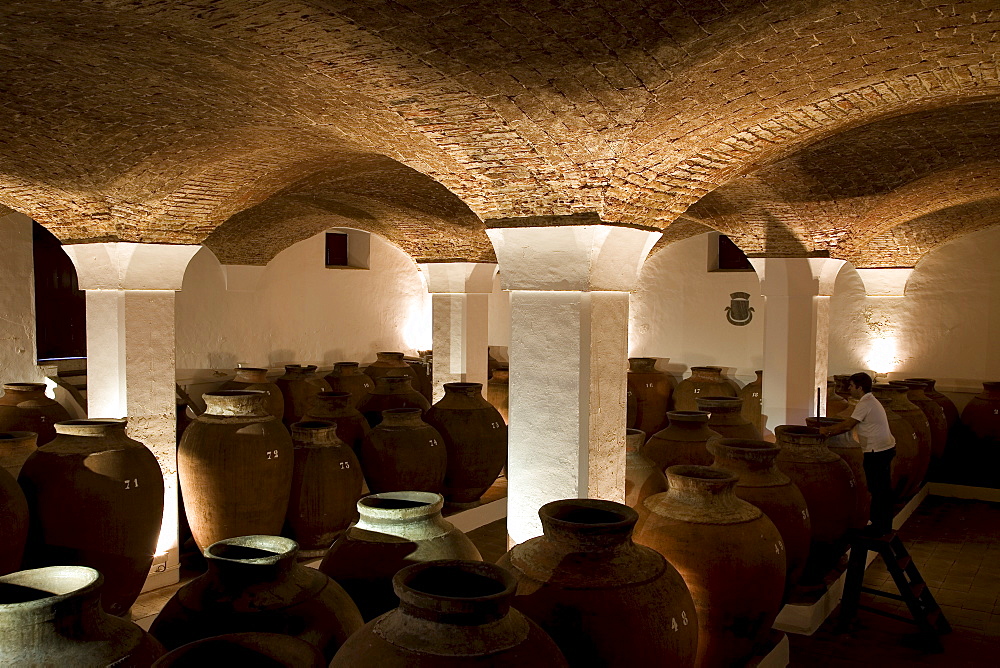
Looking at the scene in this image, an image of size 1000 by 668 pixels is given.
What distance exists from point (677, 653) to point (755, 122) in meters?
2.70

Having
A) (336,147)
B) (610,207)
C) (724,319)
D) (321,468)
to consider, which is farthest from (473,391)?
(724,319)

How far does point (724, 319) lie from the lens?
41.4 feet

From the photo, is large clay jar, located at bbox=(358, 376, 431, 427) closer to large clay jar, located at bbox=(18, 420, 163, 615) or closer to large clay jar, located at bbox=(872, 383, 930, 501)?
large clay jar, located at bbox=(18, 420, 163, 615)

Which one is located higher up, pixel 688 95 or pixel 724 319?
pixel 688 95

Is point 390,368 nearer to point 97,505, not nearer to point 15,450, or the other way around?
point 15,450

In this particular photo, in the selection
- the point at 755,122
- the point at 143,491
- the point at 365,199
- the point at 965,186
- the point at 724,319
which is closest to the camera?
the point at 755,122

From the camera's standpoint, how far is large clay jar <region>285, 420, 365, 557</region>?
19.8 ft

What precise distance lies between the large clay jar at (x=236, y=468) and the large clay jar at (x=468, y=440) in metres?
1.84

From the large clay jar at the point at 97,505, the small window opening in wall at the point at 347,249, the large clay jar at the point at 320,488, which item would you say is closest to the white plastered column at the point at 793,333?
the large clay jar at the point at 320,488

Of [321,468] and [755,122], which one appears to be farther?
[321,468]

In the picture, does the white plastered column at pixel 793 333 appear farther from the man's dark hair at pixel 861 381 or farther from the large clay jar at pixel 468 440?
the large clay jar at pixel 468 440

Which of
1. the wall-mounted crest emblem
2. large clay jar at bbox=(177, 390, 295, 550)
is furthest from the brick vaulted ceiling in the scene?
the wall-mounted crest emblem

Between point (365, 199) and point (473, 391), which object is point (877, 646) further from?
point (365, 199)

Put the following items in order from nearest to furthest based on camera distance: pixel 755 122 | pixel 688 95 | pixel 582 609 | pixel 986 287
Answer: pixel 582 609, pixel 688 95, pixel 755 122, pixel 986 287
